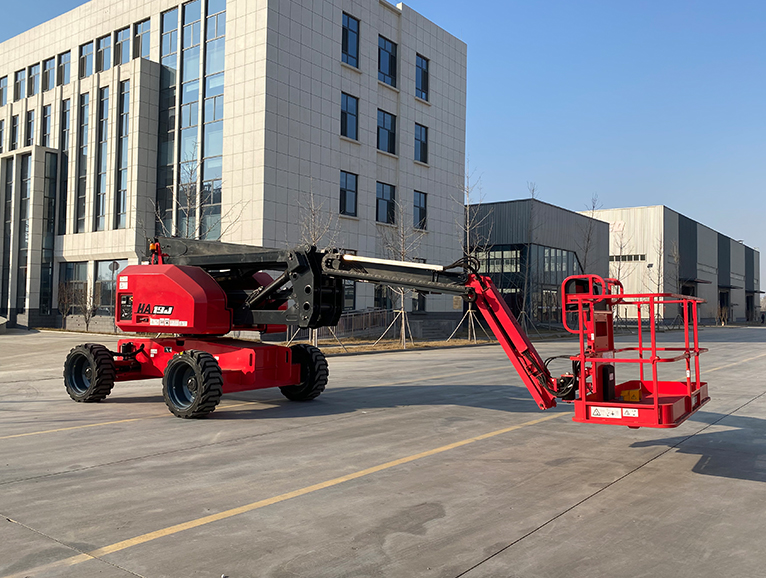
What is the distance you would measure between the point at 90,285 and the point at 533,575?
40.1m

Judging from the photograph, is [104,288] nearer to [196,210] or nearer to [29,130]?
[196,210]

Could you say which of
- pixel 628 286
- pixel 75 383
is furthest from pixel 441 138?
pixel 628 286

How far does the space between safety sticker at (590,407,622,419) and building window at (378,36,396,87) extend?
3523cm

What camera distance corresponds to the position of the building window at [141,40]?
38.3 meters

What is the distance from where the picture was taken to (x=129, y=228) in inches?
1457

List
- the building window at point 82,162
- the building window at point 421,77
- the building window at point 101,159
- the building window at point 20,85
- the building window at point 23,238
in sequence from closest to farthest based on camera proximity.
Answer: the building window at point 101,159 → the building window at point 82,162 → the building window at point 421,77 → the building window at point 23,238 → the building window at point 20,85

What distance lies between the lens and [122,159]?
38750 millimetres

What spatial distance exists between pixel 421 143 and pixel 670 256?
4878cm

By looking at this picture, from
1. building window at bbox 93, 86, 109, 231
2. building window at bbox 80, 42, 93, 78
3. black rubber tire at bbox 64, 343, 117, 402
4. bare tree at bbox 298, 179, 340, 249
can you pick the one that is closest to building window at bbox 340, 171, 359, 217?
bare tree at bbox 298, 179, 340, 249

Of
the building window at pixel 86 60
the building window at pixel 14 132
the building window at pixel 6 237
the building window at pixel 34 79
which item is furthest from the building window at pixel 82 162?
the building window at pixel 14 132

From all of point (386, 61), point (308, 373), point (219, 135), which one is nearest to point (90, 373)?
point (308, 373)

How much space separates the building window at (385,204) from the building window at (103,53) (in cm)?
1892

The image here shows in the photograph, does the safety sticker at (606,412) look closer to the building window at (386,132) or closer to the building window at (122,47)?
the building window at (386,132)

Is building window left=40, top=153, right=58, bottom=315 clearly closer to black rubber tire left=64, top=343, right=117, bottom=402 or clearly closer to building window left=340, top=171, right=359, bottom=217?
building window left=340, top=171, right=359, bottom=217
